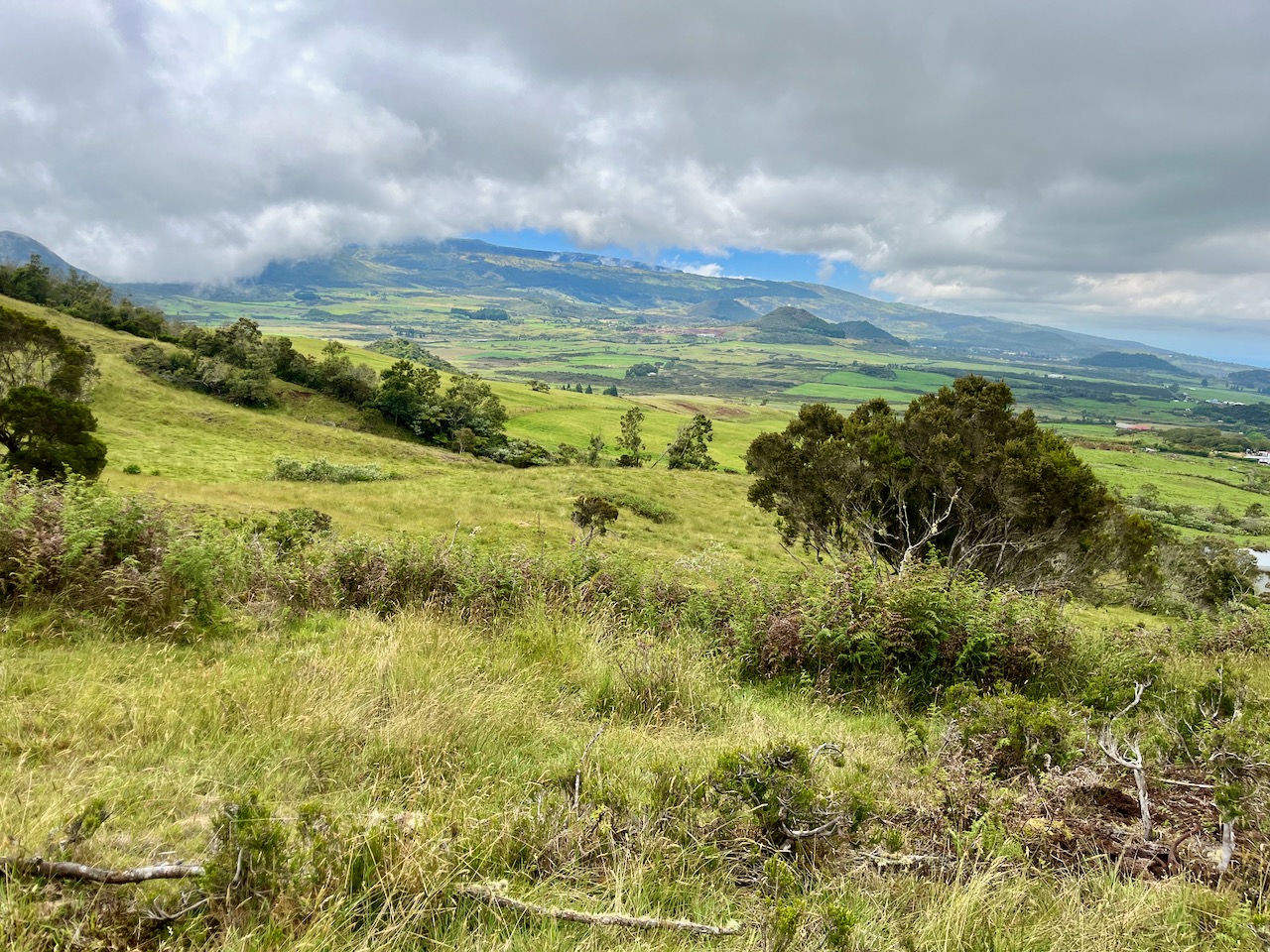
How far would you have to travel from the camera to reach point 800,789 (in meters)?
3.22

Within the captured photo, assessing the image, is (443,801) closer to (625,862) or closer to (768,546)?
(625,862)

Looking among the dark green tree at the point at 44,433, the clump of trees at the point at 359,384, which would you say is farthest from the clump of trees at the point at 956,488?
the clump of trees at the point at 359,384

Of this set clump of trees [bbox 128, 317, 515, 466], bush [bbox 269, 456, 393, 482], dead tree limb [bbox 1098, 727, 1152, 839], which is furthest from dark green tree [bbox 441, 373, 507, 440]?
dead tree limb [bbox 1098, 727, 1152, 839]

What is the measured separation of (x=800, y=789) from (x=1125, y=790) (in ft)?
7.32

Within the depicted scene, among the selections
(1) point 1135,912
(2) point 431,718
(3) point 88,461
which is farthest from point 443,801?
(3) point 88,461

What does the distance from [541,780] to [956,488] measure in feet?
42.6

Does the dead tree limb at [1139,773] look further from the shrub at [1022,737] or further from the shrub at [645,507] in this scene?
the shrub at [645,507]

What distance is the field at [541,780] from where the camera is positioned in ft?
7.76

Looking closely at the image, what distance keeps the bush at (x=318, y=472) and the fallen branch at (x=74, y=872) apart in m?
38.7

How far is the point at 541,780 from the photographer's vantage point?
3371 mm

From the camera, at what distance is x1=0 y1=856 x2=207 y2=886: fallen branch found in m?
2.19

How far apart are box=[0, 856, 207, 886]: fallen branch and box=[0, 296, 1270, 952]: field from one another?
0.04 m

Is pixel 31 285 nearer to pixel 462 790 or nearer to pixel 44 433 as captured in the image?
pixel 44 433

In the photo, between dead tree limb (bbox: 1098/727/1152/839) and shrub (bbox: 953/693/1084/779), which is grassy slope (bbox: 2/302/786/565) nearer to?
shrub (bbox: 953/693/1084/779)
